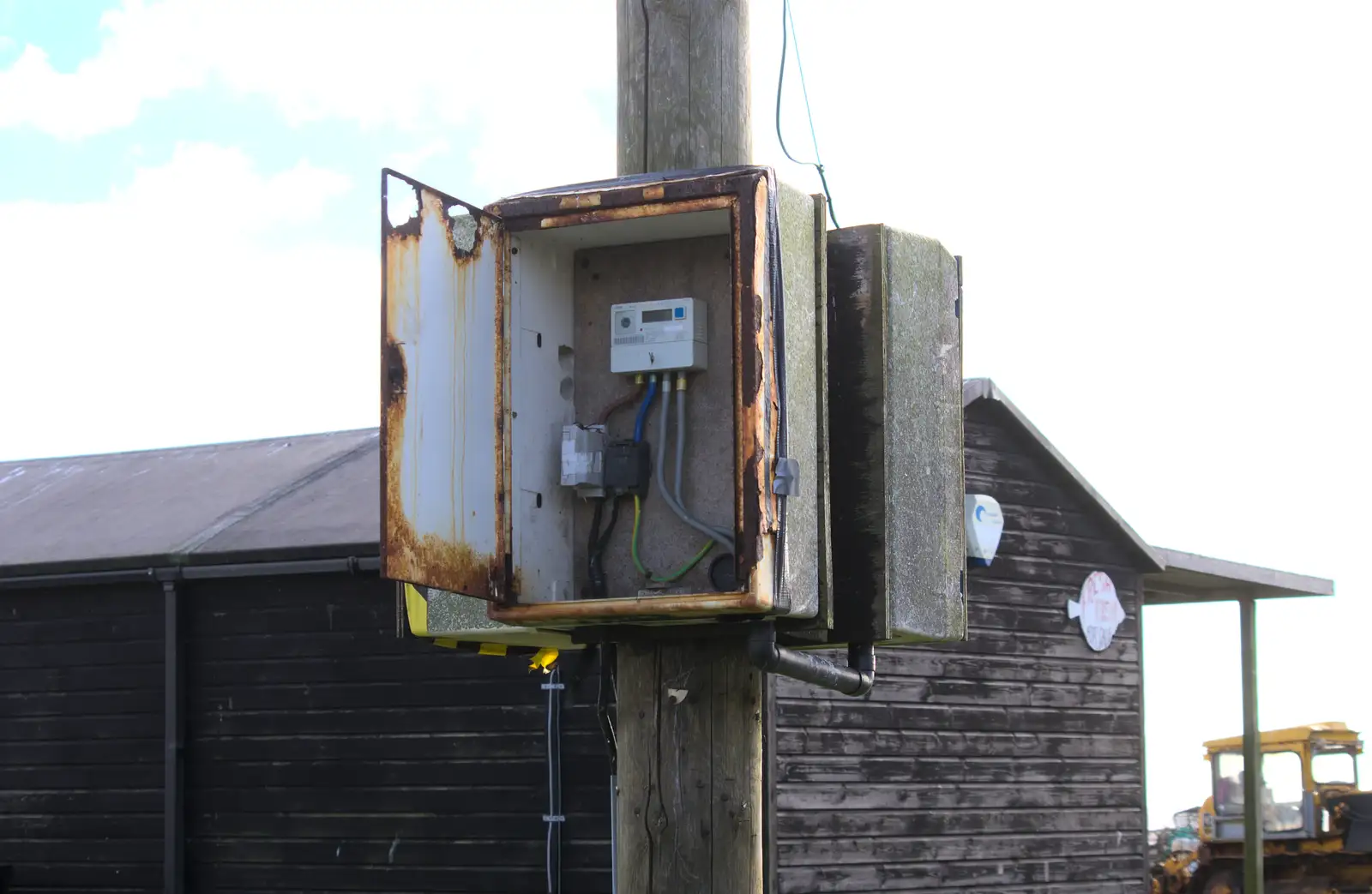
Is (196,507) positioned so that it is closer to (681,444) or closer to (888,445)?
(681,444)

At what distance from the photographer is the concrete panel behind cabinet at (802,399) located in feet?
12.2

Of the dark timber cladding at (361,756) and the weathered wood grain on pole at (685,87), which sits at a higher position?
the weathered wood grain on pole at (685,87)

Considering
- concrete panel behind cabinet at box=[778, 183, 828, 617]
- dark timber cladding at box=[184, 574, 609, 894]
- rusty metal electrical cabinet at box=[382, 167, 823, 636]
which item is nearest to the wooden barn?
dark timber cladding at box=[184, 574, 609, 894]

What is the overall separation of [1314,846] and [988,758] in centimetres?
911

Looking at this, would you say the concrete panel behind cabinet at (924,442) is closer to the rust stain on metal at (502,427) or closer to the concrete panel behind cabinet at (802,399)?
the concrete panel behind cabinet at (802,399)

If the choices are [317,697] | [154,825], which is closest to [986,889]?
[317,697]

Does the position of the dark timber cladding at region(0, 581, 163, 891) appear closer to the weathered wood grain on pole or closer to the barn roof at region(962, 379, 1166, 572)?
the barn roof at region(962, 379, 1166, 572)

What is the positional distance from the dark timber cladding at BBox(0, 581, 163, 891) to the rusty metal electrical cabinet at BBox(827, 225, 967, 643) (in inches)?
316

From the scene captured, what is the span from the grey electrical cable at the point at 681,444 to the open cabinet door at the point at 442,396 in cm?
41

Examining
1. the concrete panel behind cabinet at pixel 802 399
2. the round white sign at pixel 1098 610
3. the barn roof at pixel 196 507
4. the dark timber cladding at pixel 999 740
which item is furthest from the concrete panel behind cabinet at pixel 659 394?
the round white sign at pixel 1098 610

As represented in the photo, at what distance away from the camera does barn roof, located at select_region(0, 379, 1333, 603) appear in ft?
35.1

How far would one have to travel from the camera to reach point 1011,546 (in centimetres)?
1220

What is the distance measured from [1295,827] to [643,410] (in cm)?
1745

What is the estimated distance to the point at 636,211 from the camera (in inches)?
150
